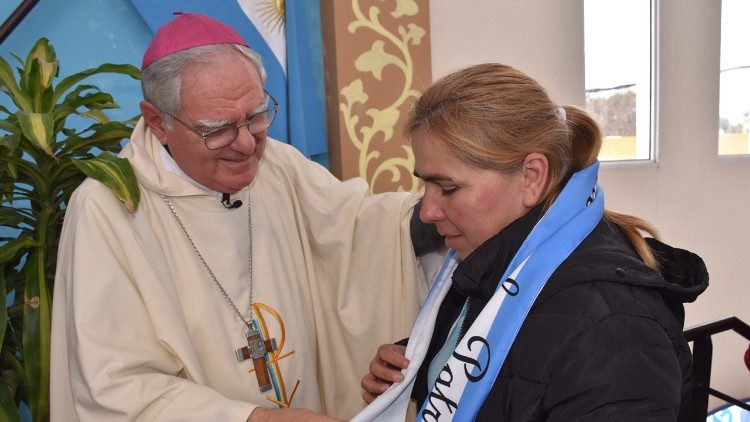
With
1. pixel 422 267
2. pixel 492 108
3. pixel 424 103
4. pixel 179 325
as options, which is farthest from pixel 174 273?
pixel 492 108

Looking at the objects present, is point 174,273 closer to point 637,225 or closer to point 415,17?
point 637,225

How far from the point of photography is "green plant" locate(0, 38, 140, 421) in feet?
5.59

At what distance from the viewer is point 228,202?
1.88 metres

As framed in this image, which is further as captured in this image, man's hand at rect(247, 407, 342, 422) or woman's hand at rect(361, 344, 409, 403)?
woman's hand at rect(361, 344, 409, 403)

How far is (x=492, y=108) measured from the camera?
1298 mm

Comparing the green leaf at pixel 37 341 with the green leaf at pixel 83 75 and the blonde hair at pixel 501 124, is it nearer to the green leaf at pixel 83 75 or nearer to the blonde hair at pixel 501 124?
the green leaf at pixel 83 75

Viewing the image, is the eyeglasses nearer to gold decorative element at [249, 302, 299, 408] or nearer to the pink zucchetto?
the pink zucchetto

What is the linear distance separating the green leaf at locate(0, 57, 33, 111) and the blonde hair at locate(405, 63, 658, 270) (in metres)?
1.13

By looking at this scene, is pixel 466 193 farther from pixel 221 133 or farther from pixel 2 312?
pixel 2 312

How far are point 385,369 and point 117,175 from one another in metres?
0.78

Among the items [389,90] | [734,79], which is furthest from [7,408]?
[734,79]

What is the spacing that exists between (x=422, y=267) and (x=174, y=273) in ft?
2.28

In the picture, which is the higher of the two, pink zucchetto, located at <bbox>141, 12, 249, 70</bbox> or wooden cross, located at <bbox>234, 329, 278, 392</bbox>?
pink zucchetto, located at <bbox>141, 12, 249, 70</bbox>

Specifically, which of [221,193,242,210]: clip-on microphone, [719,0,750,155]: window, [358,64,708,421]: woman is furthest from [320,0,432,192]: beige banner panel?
[719,0,750,155]: window
